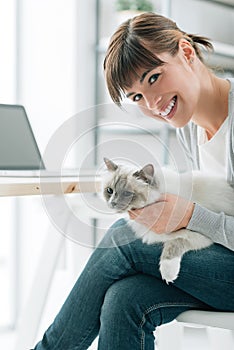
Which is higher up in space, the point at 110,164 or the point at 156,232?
the point at 110,164

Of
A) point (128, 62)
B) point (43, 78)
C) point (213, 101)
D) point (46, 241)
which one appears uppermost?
point (128, 62)

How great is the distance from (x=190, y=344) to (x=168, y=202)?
54.3 inches

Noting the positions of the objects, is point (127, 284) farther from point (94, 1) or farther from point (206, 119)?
point (94, 1)

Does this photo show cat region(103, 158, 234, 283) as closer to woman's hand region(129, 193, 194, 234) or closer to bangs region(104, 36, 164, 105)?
woman's hand region(129, 193, 194, 234)

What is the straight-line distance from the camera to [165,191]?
4.35 feet

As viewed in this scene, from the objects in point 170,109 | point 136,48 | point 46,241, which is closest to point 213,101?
point 170,109

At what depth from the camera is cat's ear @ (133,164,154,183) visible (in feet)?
4.14

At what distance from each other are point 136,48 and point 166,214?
37 centimetres

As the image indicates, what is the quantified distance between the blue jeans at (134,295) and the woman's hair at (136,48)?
13.9 inches

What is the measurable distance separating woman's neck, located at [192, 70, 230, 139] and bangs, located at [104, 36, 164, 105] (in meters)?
0.16

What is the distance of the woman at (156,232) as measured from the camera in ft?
4.12

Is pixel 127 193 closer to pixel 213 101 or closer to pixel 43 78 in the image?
pixel 213 101

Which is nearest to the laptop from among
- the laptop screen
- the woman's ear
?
the laptop screen

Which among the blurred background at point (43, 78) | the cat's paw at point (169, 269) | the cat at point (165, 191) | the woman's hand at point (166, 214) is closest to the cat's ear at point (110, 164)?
the cat at point (165, 191)
